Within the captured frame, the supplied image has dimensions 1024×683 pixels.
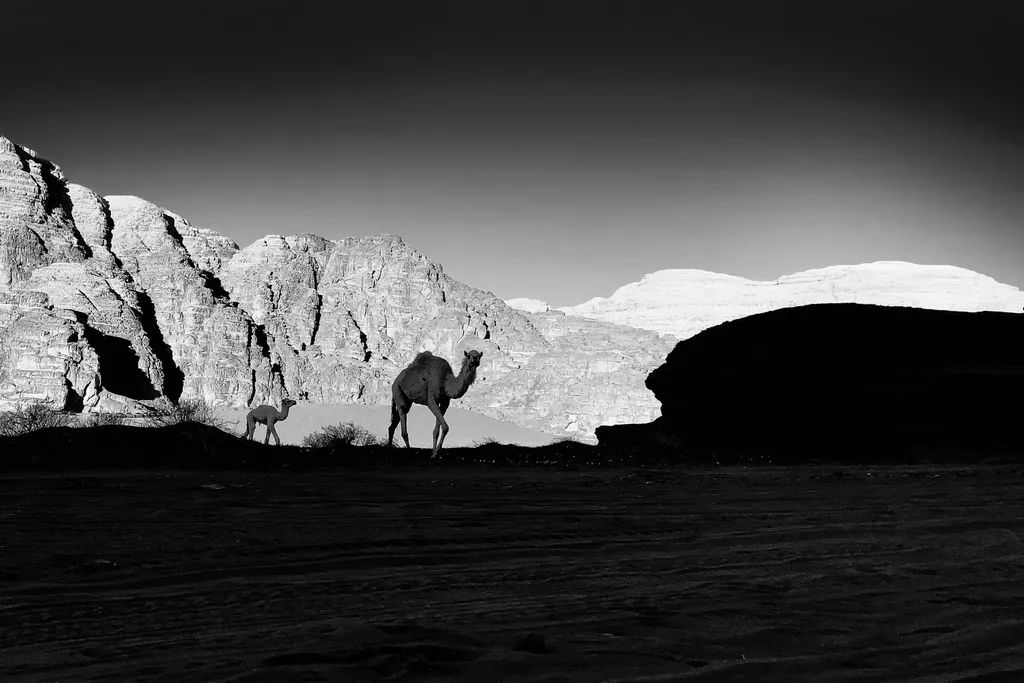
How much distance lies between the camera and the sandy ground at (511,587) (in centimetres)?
299

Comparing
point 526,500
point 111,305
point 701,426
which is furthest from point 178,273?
point 526,500

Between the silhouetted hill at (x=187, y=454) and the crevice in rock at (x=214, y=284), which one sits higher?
the crevice in rock at (x=214, y=284)

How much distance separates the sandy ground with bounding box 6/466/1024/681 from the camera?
2.99m

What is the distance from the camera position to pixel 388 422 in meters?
105

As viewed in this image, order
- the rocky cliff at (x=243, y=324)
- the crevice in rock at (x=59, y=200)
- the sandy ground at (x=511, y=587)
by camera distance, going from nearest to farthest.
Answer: the sandy ground at (x=511, y=587) < the rocky cliff at (x=243, y=324) < the crevice in rock at (x=59, y=200)

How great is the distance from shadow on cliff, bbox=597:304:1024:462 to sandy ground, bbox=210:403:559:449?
2860 inches

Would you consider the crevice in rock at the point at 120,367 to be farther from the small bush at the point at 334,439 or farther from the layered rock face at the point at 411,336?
the small bush at the point at 334,439

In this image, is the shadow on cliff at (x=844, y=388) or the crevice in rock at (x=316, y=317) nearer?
the shadow on cliff at (x=844, y=388)

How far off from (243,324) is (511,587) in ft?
387

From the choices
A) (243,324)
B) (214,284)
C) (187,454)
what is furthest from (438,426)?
(214,284)

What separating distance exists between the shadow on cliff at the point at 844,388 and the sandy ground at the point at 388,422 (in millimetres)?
72631

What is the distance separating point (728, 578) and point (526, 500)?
389cm

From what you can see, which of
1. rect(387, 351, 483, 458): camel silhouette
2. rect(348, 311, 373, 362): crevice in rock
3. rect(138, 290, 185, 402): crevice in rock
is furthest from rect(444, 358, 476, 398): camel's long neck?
rect(348, 311, 373, 362): crevice in rock

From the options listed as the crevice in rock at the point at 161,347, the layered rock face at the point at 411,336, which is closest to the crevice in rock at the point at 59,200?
the crevice in rock at the point at 161,347
